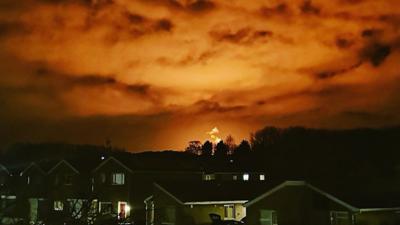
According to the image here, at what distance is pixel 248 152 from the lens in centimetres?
8588

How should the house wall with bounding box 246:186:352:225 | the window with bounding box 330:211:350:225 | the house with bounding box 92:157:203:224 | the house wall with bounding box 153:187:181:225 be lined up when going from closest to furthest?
1. the window with bounding box 330:211:350:225
2. the house wall with bounding box 246:186:352:225
3. the house wall with bounding box 153:187:181:225
4. the house with bounding box 92:157:203:224

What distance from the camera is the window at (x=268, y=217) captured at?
30141 millimetres

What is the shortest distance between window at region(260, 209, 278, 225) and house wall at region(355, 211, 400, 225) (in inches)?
185

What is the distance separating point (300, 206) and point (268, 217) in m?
2.34

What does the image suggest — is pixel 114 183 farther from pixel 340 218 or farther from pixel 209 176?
pixel 340 218

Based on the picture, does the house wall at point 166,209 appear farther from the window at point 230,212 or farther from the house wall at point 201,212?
the window at point 230,212

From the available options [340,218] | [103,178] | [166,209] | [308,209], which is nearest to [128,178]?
[103,178]

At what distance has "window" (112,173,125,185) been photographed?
42.8 metres

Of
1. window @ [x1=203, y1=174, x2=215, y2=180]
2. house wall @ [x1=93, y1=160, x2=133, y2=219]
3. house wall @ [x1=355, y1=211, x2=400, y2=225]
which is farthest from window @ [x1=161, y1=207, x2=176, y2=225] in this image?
house wall @ [x1=355, y1=211, x2=400, y2=225]

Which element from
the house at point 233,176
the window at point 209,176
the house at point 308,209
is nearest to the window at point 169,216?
the house at point 308,209

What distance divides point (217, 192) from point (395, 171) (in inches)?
691

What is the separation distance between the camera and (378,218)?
1076 inches

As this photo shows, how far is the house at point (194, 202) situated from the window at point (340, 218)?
685 centimetres

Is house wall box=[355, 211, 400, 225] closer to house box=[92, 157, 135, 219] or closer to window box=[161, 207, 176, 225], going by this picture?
window box=[161, 207, 176, 225]
